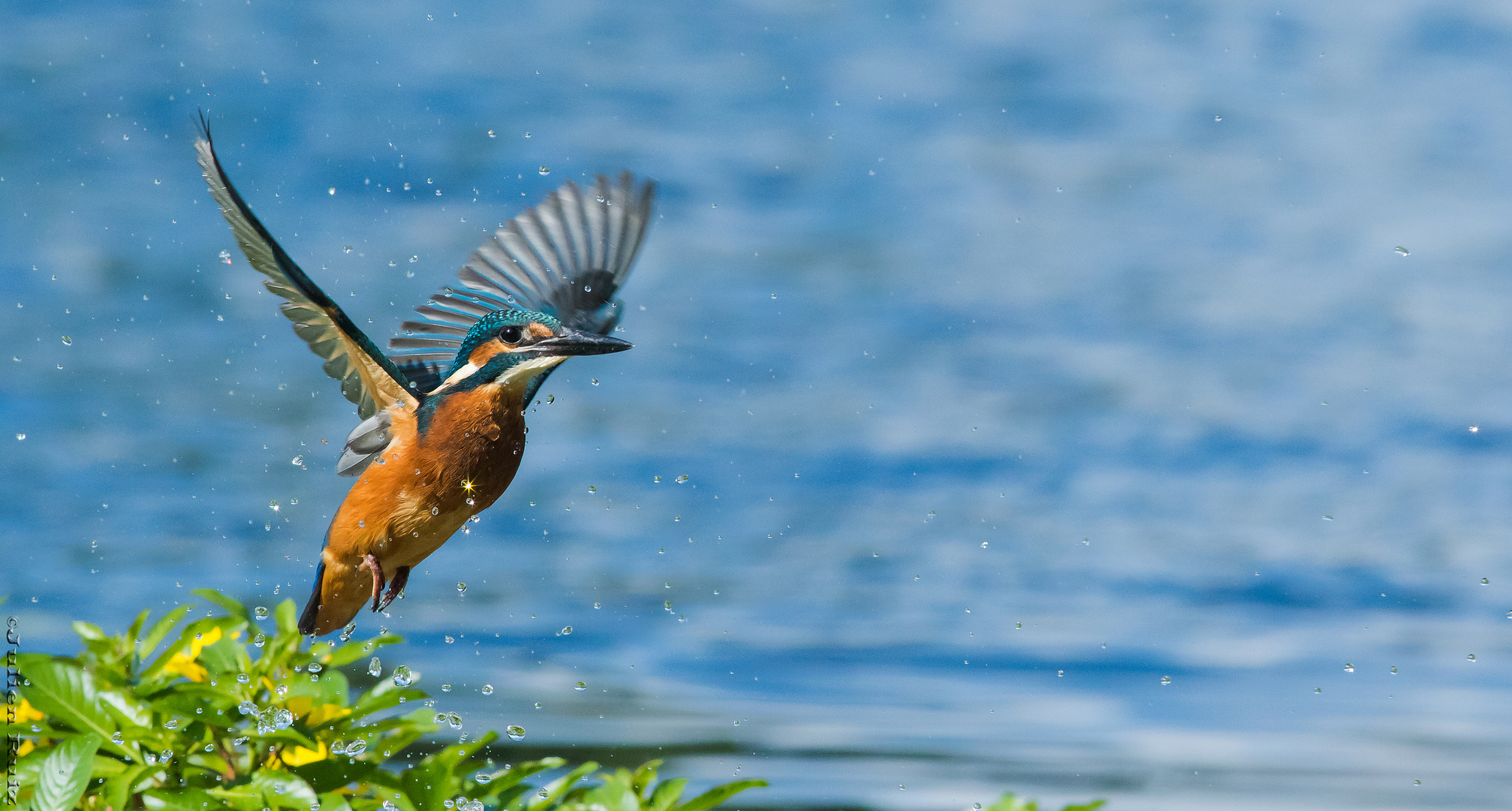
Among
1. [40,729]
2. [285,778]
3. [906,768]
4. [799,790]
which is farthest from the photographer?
[906,768]

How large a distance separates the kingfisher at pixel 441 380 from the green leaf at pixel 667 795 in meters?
0.83

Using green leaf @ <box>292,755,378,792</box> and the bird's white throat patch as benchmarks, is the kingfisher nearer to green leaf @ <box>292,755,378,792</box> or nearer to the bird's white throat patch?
the bird's white throat patch

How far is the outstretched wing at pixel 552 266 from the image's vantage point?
3.65m

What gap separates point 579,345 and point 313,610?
112 cm

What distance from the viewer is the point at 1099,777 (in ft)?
19.6

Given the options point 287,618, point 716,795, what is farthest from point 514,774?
point 287,618

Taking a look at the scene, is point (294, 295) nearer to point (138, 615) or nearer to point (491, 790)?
point (138, 615)

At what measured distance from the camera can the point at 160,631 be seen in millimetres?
3256

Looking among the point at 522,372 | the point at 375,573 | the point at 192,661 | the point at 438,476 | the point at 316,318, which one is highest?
the point at 316,318

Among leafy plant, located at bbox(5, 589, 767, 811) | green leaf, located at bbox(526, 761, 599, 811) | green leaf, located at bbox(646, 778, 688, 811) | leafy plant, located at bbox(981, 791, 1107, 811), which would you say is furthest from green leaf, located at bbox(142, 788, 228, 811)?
leafy plant, located at bbox(981, 791, 1107, 811)

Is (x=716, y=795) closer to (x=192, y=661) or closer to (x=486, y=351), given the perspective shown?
(x=486, y=351)

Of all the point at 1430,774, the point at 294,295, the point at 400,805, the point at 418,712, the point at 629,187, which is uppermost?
the point at 629,187

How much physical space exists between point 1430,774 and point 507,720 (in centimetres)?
454

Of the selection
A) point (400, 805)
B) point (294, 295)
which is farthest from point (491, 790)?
point (294, 295)
